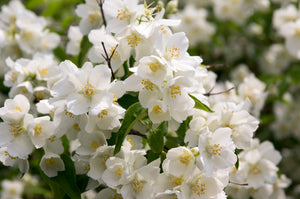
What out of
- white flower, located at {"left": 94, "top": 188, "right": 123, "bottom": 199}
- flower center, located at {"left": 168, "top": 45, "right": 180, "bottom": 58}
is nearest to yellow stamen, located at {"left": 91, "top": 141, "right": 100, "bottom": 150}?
white flower, located at {"left": 94, "top": 188, "right": 123, "bottom": 199}

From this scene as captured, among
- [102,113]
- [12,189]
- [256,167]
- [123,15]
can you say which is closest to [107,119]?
[102,113]

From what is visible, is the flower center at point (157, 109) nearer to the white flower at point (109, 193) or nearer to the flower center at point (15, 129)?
the white flower at point (109, 193)

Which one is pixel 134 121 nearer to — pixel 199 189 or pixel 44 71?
pixel 199 189

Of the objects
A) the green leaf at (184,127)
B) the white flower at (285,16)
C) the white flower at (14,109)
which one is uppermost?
the white flower at (14,109)

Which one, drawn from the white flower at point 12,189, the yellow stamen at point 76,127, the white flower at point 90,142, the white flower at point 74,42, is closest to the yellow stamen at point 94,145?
the white flower at point 90,142

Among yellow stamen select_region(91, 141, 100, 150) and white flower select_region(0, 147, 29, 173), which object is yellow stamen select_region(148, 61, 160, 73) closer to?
yellow stamen select_region(91, 141, 100, 150)

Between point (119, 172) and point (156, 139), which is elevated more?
point (156, 139)

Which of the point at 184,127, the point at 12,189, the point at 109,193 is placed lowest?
the point at 12,189

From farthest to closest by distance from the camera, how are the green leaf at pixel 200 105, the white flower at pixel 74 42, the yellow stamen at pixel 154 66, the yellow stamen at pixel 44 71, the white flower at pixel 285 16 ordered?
the white flower at pixel 285 16
the white flower at pixel 74 42
the yellow stamen at pixel 44 71
the green leaf at pixel 200 105
the yellow stamen at pixel 154 66
